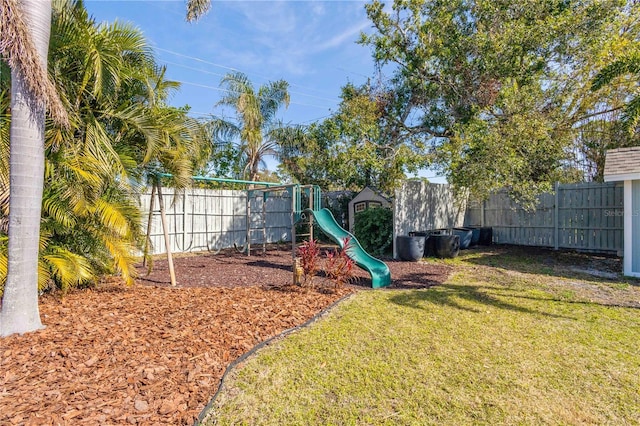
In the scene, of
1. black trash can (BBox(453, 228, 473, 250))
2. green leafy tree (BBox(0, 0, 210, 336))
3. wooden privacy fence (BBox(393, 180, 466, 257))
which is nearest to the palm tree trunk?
green leafy tree (BBox(0, 0, 210, 336))

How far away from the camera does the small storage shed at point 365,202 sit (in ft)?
37.4

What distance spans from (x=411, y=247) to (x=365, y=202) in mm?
3873

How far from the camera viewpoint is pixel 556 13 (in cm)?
888

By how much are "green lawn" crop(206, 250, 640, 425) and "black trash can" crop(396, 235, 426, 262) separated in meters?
3.30

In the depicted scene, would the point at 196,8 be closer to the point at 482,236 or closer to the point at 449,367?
the point at 449,367

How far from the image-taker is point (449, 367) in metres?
3.02

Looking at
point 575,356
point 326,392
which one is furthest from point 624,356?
point 326,392

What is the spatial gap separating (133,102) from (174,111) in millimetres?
605

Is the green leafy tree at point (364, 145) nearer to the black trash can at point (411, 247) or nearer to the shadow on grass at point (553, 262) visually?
the black trash can at point (411, 247)

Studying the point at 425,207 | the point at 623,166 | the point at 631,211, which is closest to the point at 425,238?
the point at 425,207

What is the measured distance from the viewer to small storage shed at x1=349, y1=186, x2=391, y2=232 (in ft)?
37.4

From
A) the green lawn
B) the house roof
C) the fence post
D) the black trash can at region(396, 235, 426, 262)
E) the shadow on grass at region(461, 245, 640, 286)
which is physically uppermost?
the house roof

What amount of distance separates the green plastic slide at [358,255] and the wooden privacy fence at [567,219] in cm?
631

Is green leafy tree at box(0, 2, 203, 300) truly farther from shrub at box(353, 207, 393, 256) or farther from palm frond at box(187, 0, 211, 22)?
shrub at box(353, 207, 393, 256)
